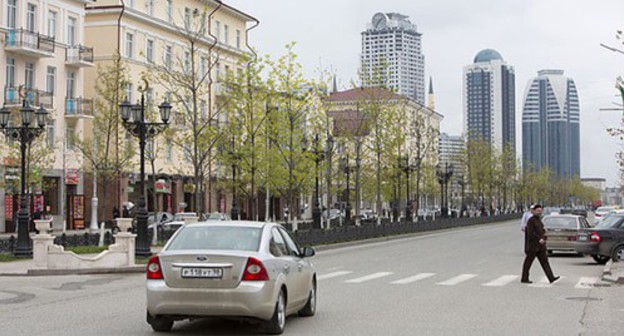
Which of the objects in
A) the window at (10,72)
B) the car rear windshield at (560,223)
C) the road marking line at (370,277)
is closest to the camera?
the road marking line at (370,277)

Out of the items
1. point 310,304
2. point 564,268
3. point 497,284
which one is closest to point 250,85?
point 564,268

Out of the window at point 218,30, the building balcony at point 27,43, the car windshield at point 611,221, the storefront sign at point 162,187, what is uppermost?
the window at point 218,30

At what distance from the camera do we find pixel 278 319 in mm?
11641

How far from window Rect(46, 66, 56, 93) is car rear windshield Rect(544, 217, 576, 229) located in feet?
112

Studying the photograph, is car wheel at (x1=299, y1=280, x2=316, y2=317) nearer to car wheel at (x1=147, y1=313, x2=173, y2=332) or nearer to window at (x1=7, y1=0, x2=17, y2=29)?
car wheel at (x1=147, y1=313, x2=173, y2=332)

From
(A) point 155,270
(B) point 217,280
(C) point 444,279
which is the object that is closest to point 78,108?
(C) point 444,279

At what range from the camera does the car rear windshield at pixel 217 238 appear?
11742 millimetres

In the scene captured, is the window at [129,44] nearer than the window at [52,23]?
No

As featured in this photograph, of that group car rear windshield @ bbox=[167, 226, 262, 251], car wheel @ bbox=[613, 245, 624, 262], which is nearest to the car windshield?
car wheel @ bbox=[613, 245, 624, 262]

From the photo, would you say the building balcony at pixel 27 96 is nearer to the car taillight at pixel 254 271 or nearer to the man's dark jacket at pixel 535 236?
the man's dark jacket at pixel 535 236

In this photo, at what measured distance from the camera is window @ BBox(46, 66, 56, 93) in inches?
2189

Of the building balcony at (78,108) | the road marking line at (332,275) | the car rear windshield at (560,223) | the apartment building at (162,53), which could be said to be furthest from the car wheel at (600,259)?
the building balcony at (78,108)

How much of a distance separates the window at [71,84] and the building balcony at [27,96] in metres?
3.48

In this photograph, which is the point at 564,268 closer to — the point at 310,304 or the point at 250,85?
the point at 310,304
